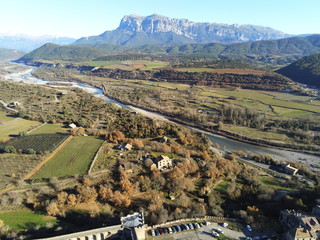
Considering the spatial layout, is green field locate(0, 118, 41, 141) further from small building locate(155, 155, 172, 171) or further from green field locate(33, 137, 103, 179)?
small building locate(155, 155, 172, 171)

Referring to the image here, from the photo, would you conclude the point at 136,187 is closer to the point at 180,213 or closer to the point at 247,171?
the point at 180,213

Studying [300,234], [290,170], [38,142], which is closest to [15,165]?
[38,142]

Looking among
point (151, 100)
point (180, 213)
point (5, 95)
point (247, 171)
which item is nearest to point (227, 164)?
point (247, 171)

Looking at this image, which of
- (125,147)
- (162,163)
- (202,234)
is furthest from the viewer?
(125,147)

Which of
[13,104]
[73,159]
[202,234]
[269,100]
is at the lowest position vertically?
[202,234]

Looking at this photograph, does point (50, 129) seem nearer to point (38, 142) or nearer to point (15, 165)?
point (38, 142)
